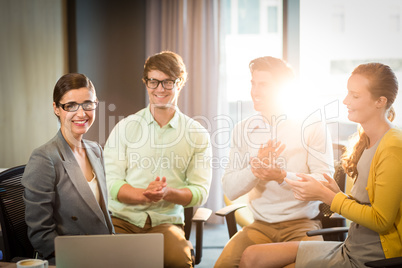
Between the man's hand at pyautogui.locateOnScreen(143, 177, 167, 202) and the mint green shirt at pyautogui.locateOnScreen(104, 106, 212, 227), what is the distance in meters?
0.18

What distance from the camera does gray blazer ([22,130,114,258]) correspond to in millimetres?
1688

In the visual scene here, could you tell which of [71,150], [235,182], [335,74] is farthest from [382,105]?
[335,74]

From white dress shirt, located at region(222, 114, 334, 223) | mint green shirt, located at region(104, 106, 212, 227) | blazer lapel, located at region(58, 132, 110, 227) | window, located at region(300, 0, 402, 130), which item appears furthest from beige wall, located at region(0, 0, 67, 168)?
window, located at region(300, 0, 402, 130)

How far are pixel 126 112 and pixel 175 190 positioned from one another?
89.7 inches

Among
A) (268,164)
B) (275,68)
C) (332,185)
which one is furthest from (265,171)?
(275,68)

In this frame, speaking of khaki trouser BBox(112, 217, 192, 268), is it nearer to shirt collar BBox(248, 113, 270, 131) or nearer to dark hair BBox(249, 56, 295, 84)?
shirt collar BBox(248, 113, 270, 131)

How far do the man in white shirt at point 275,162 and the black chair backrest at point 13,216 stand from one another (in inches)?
38.6

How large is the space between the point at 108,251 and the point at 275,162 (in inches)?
42.8

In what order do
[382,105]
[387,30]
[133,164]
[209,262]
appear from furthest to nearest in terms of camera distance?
[387,30]
[209,262]
[133,164]
[382,105]

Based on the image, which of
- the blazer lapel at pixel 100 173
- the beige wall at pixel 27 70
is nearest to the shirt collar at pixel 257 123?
the blazer lapel at pixel 100 173

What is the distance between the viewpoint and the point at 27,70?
3.08m

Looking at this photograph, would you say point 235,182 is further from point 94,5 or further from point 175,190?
point 94,5

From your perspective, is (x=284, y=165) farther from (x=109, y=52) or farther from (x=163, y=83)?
(x=109, y=52)

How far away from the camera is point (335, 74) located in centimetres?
445
